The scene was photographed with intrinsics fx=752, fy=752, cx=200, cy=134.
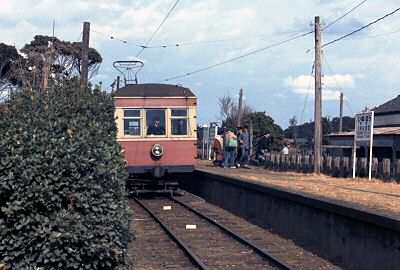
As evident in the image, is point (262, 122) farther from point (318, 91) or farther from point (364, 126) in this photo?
point (364, 126)

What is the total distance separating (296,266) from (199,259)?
5.32 feet

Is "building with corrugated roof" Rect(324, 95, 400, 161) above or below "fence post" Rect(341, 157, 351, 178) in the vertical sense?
above

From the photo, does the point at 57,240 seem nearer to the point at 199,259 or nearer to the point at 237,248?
the point at 199,259

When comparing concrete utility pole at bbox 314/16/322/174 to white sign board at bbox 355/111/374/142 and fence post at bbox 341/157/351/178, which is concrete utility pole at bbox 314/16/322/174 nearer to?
fence post at bbox 341/157/351/178

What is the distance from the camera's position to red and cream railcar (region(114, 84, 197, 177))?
22.4 m

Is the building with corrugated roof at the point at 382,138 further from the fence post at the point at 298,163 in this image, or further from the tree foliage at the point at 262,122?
the tree foliage at the point at 262,122

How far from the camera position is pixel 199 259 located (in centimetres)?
1209

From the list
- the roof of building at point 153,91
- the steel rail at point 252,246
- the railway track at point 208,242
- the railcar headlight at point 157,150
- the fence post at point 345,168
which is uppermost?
the roof of building at point 153,91

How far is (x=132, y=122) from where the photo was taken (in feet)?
73.9

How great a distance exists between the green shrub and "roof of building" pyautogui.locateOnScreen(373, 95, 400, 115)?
3752cm

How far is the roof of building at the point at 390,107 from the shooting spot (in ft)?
144

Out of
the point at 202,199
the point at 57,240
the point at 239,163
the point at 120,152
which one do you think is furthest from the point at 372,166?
the point at 57,240

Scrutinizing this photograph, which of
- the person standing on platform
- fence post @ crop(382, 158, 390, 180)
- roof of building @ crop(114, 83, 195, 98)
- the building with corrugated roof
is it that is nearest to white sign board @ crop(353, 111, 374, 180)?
the building with corrugated roof

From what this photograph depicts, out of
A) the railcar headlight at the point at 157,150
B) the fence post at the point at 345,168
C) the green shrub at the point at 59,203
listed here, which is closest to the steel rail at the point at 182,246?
the railcar headlight at the point at 157,150
